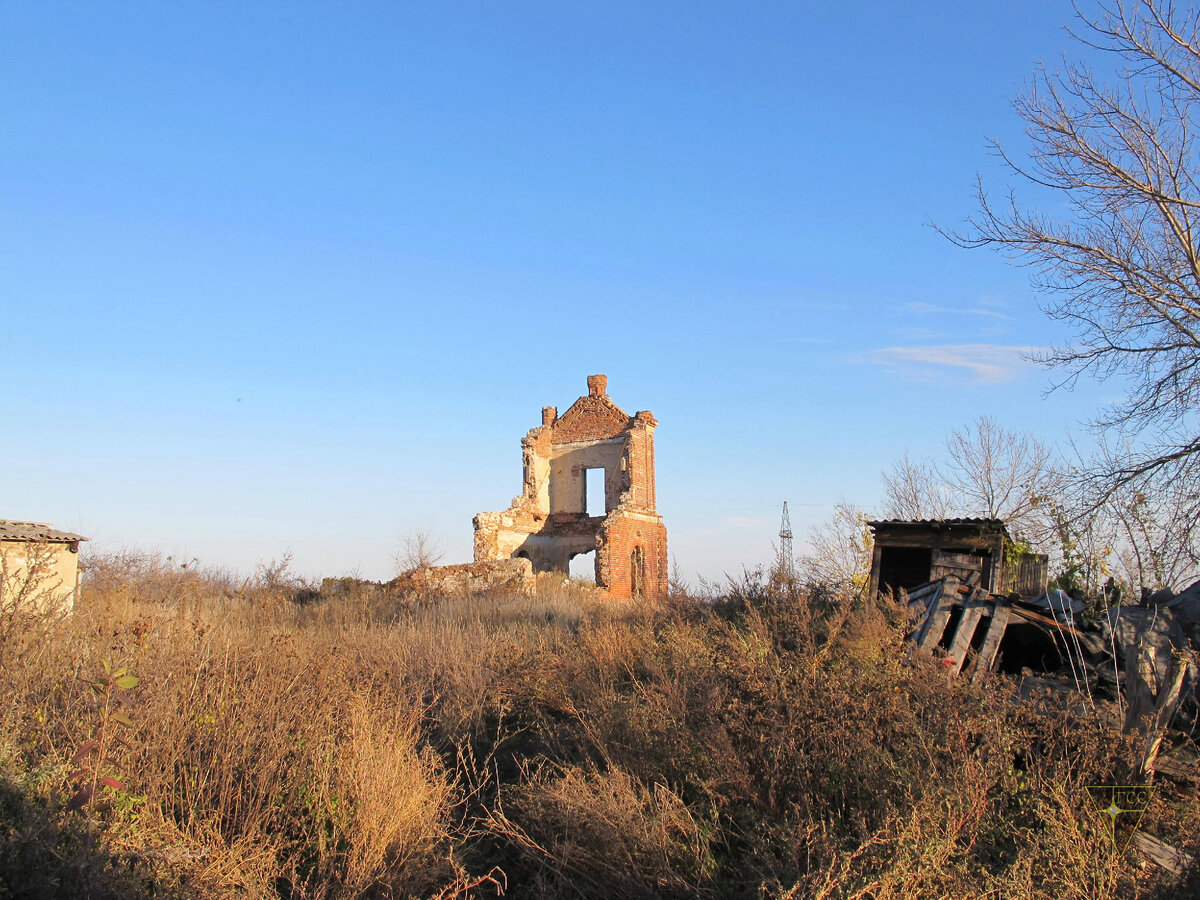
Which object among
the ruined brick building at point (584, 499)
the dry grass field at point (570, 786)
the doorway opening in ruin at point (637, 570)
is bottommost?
the dry grass field at point (570, 786)

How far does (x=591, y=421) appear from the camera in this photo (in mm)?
26359

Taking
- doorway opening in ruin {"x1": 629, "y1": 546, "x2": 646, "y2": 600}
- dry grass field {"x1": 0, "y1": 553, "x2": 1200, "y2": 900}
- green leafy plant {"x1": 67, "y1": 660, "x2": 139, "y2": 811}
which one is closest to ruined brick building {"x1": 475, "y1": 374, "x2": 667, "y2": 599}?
doorway opening in ruin {"x1": 629, "y1": 546, "x2": 646, "y2": 600}

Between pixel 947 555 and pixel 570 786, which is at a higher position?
pixel 947 555

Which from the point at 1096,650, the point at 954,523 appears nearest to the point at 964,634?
the point at 1096,650

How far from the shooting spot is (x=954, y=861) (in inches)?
163

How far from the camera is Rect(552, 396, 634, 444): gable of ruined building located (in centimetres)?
2598

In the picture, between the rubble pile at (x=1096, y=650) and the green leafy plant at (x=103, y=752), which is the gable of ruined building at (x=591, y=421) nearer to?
the rubble pile at (x=1096, y=650)

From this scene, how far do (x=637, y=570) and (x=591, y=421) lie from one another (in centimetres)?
499

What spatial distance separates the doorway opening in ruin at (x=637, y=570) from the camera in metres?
23.5

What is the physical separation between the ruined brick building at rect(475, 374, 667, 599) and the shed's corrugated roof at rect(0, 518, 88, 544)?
10134 mm

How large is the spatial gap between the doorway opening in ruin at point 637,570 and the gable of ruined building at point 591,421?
382 centimetres

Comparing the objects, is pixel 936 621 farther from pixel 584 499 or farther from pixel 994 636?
pixel 584 499

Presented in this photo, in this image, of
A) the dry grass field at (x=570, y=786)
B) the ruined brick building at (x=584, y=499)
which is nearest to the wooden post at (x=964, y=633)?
the dry grass field at (x=570, y=786)

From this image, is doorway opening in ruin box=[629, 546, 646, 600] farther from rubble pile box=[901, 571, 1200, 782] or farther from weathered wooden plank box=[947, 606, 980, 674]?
weathered wooden plank box=[947, 606, 980, 674]
